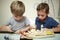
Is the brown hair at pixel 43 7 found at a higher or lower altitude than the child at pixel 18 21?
higher

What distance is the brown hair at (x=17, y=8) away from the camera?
1.20 m

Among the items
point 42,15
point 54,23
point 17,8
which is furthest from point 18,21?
point 54,23

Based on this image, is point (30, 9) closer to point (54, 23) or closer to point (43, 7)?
point (43, 7)

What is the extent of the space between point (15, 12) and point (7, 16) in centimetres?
9

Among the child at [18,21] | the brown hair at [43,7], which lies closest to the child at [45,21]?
the brown hair at [43,7]

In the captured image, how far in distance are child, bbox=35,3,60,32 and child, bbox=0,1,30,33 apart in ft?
0.34

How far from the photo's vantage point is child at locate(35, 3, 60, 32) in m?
1.21

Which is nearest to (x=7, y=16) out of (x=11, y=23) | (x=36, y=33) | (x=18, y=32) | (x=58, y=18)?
(x=11, y=23)

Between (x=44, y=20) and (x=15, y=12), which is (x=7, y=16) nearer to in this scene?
(x=15, y=12)

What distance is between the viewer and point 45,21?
4.01 ft

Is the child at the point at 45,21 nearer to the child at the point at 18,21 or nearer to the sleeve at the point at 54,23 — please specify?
the sleeve at the point at 54,23

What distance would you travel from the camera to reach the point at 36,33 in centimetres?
120

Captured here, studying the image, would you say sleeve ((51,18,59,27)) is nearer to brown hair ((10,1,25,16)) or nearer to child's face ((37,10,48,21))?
child's face ((37,10,48,21))

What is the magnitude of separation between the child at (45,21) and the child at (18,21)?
10cm
